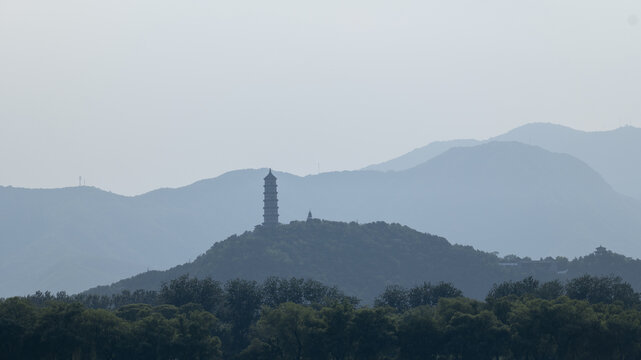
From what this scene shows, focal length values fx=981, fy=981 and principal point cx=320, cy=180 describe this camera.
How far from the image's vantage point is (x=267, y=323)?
4518 inches

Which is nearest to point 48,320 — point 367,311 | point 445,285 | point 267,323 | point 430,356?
point 267,323

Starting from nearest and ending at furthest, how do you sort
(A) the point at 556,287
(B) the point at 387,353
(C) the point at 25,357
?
(C) the point at 25,357 → (B) the point at 387,353 → (A) the point at 556,287

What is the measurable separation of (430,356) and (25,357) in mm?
44421

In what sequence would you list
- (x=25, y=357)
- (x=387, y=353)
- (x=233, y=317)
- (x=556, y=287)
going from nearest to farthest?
(x=25, y=357), (x=387, y=353), (x=233, y=317), (x=556, y=287)

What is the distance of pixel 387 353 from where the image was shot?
371 ft

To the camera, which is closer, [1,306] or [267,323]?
[1,306]

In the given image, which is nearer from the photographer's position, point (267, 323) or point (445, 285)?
point (267, 323)

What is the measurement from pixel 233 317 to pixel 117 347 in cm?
2589

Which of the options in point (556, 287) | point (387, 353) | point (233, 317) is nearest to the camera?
point (387, 353)

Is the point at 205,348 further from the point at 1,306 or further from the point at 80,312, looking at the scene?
the point at 1,306

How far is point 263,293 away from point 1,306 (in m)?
40.0

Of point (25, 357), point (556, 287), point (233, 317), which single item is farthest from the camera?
point (556, 287)

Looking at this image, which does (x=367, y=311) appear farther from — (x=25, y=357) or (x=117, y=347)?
(x=25, y=357)

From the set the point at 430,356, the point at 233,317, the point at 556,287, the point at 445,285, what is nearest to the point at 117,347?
the point at 233,317
